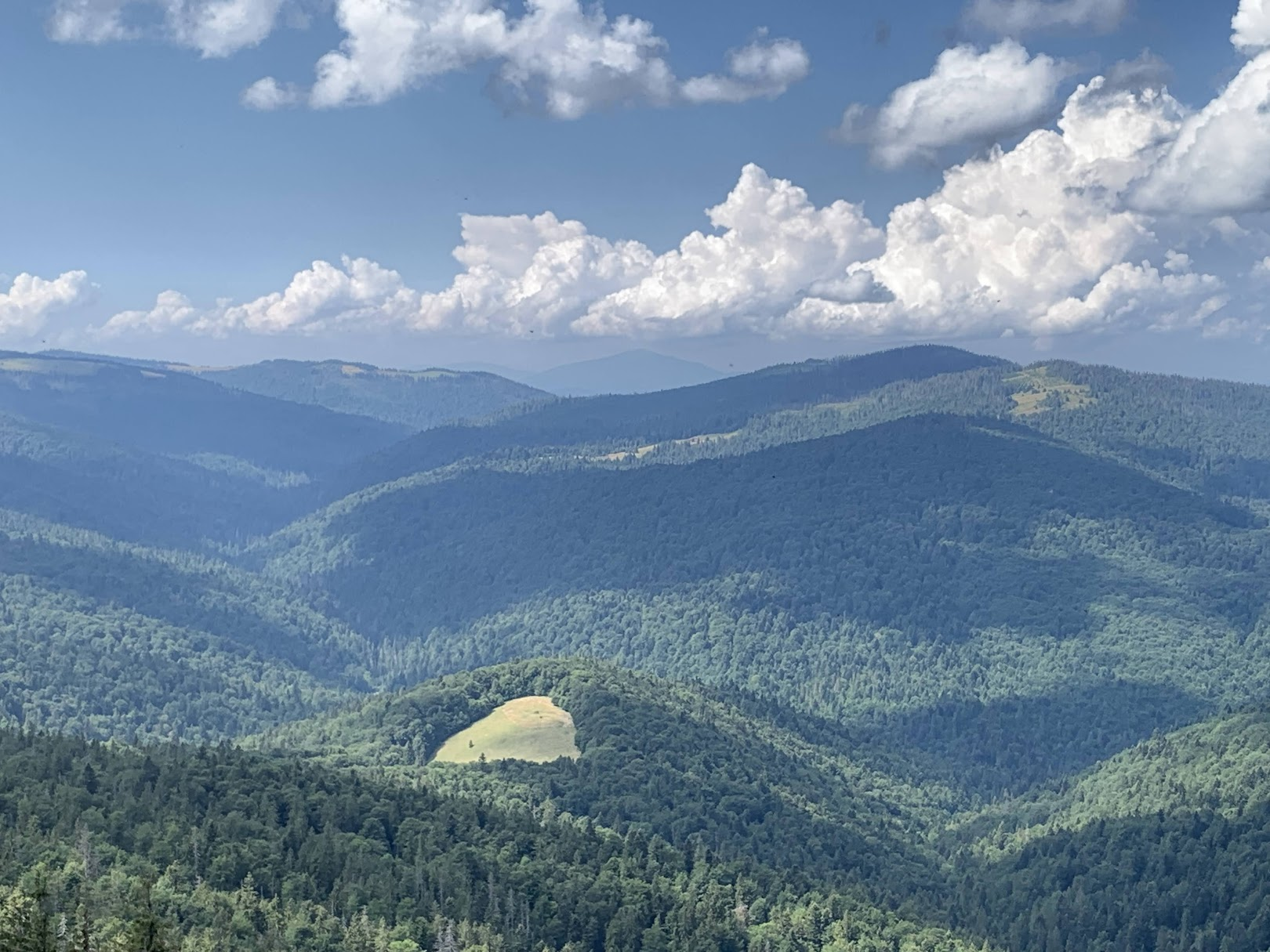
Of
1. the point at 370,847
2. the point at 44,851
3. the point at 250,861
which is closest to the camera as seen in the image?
the point at 44,851

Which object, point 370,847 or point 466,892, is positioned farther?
point 370,847

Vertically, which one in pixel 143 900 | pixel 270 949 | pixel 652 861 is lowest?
pixel 652 861

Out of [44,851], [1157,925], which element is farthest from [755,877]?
[44,851]

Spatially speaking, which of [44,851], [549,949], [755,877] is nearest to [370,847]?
[549,949]

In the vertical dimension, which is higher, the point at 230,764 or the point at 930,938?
the point at 230,764

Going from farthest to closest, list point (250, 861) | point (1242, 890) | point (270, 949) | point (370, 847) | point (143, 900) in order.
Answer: point (1242, 890)
point (370, 847)
point (250, 861)
point (270, 949)
point (143, 900)

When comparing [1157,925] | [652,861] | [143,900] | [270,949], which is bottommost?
[1157,925]

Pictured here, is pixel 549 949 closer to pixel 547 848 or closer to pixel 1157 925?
pixel 547 848

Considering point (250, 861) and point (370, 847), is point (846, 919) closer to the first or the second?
point (370, 847)

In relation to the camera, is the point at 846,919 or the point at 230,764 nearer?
the point at 846,919
